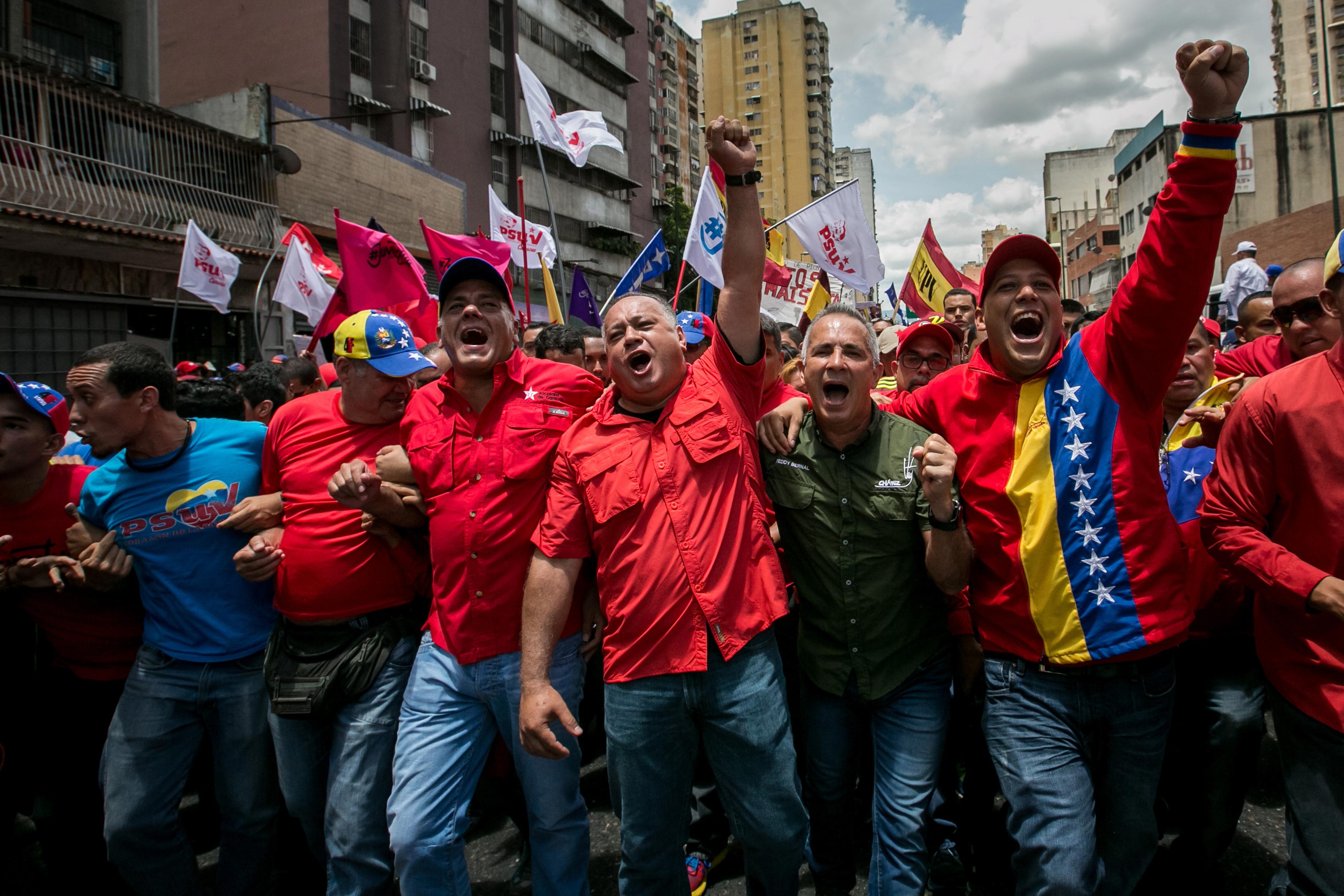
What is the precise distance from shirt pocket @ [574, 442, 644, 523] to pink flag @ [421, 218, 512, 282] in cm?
378

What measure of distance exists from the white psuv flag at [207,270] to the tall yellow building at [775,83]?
299 ft

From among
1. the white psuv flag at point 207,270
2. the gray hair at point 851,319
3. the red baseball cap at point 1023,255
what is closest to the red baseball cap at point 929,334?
the gray hair at point 851,319

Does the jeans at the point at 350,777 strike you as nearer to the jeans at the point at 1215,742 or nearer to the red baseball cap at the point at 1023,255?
the red baseball cap at the point at 1023,255

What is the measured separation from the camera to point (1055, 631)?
2.42 meters

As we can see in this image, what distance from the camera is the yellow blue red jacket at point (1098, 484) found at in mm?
2277

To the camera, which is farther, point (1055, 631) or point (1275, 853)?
point (1275, 853)

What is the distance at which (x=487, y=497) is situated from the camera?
292cm

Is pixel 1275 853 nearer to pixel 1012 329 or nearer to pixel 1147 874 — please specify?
pixel 1147 874

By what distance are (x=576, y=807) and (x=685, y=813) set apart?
434 mm

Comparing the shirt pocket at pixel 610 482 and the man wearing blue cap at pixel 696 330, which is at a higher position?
the man wearing blue cap at pixel 696 330

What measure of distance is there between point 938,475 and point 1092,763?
1041mm

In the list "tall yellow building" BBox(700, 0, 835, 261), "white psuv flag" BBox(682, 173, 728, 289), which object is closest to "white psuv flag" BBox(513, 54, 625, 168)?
"white psuv flag" BBox(682, 173, 728, 289)

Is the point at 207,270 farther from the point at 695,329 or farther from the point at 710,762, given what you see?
the point at 710,762

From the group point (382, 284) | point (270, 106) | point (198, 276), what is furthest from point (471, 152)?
point (382, 284)
